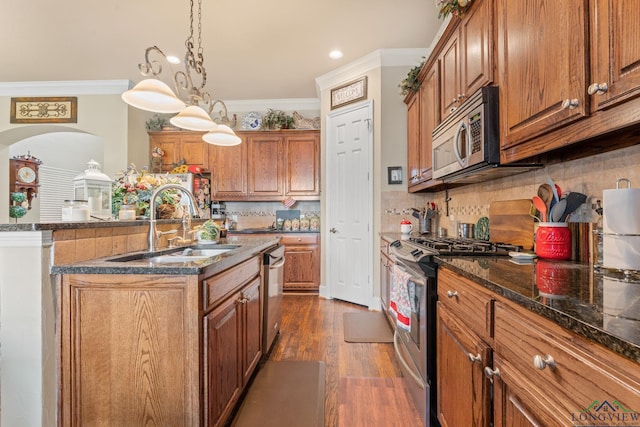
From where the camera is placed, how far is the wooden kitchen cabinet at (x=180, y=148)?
16.3ft

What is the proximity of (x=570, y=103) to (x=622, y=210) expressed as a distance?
1.28ft

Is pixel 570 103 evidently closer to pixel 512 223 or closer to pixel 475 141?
pixel 475 141

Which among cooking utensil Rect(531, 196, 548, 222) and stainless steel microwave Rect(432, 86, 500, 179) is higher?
stainless steel microwave Rect(432, 86, 500, 179)

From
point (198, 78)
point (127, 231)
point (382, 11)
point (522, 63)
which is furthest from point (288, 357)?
point (198, 78)

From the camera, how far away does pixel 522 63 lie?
1.36m

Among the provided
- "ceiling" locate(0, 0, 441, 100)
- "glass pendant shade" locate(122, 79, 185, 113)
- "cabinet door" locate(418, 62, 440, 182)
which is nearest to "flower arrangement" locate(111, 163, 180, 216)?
"glass pendant shade" locate(122, 79, 185, 113)

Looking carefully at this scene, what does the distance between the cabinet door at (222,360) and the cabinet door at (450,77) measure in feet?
6.33

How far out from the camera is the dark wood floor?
1811mm

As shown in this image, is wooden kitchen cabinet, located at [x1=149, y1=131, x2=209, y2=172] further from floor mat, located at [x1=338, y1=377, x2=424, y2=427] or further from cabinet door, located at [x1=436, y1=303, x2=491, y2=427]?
cabinet door, located at [x1=436, y1=303, x2=491, y2=427]

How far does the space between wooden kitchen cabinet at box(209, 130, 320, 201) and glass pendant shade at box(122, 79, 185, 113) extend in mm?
2787

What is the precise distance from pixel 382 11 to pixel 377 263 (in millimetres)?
2577

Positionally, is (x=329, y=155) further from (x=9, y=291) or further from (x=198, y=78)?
(x=9, y=291)

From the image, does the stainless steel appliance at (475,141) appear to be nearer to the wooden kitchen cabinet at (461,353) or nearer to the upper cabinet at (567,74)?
the upper cabinet at (567,74)

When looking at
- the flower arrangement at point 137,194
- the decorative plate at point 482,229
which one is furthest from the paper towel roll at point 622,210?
the flower arrangement at point 137,194
